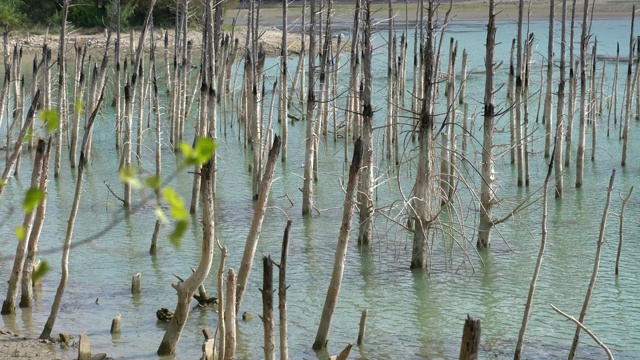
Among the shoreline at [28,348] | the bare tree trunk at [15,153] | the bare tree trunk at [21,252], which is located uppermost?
the bare tree trunk at [15,153]

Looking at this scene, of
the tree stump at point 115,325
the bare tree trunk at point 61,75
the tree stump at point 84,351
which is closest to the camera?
the tree stump at point 84,351

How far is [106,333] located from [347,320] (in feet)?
9.14

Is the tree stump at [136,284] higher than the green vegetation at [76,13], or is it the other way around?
the green vegetation at [76,13]

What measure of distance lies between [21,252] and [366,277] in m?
5.26

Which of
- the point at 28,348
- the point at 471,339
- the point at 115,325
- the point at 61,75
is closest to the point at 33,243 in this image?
the point at 28,348

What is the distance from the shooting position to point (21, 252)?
10438mm

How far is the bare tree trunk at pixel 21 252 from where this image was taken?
10047 millimetres

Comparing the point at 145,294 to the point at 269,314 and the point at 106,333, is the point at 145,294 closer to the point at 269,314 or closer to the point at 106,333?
the point at 106,333

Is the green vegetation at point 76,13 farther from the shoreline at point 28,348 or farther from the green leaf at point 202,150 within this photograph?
the green leaf at point 202,150

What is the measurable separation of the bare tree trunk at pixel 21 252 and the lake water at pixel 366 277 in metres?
0.15

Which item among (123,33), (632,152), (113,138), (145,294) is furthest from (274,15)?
(145,294)

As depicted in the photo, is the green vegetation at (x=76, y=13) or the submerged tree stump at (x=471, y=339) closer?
the submerged tree stump at (x=471, y=339)

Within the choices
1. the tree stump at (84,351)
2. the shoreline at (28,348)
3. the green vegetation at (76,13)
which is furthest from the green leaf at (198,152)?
the green vegetation at (76,13)

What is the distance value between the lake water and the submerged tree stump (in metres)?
3.20
